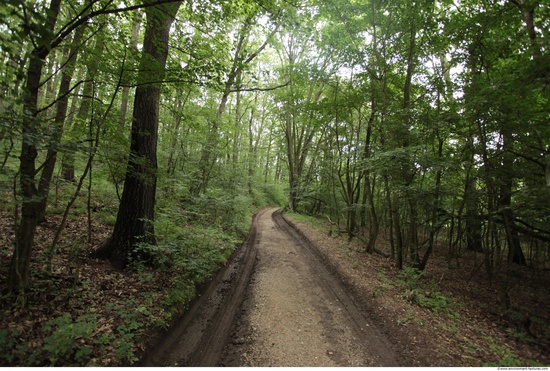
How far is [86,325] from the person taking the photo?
11.0 feet

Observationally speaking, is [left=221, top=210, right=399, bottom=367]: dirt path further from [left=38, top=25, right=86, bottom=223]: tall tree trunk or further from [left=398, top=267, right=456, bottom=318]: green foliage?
[left=38, top=25, right=86, bottom=223]: tall tree trunk

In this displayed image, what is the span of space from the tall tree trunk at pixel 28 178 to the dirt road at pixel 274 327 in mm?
2357

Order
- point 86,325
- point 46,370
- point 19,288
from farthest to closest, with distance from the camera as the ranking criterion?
point 19,288
point 86,325
point 46,370

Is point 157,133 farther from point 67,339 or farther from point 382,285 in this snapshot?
point 382,285

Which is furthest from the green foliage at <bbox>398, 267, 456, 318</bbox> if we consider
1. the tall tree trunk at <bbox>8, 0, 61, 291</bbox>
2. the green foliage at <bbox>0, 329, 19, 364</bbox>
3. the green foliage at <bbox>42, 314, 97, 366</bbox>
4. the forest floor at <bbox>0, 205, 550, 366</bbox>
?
the tall tree trunk at <bbox>8, 0, 61, 291</bbox>

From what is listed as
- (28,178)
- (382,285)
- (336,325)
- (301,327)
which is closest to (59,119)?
(28,178)

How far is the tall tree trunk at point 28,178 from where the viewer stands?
298 centimetres

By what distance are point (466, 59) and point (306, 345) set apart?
7970mm

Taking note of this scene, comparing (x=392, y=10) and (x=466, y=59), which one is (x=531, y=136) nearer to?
(x=466, y=59)

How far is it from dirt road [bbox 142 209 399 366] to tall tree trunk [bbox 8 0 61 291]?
2.36 meters

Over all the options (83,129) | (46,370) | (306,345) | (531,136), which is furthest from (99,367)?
(531,136)

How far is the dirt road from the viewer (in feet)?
12.2

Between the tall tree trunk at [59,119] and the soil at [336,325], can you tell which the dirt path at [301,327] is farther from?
the tall tree trunk at [59,119]

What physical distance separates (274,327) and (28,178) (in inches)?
176
